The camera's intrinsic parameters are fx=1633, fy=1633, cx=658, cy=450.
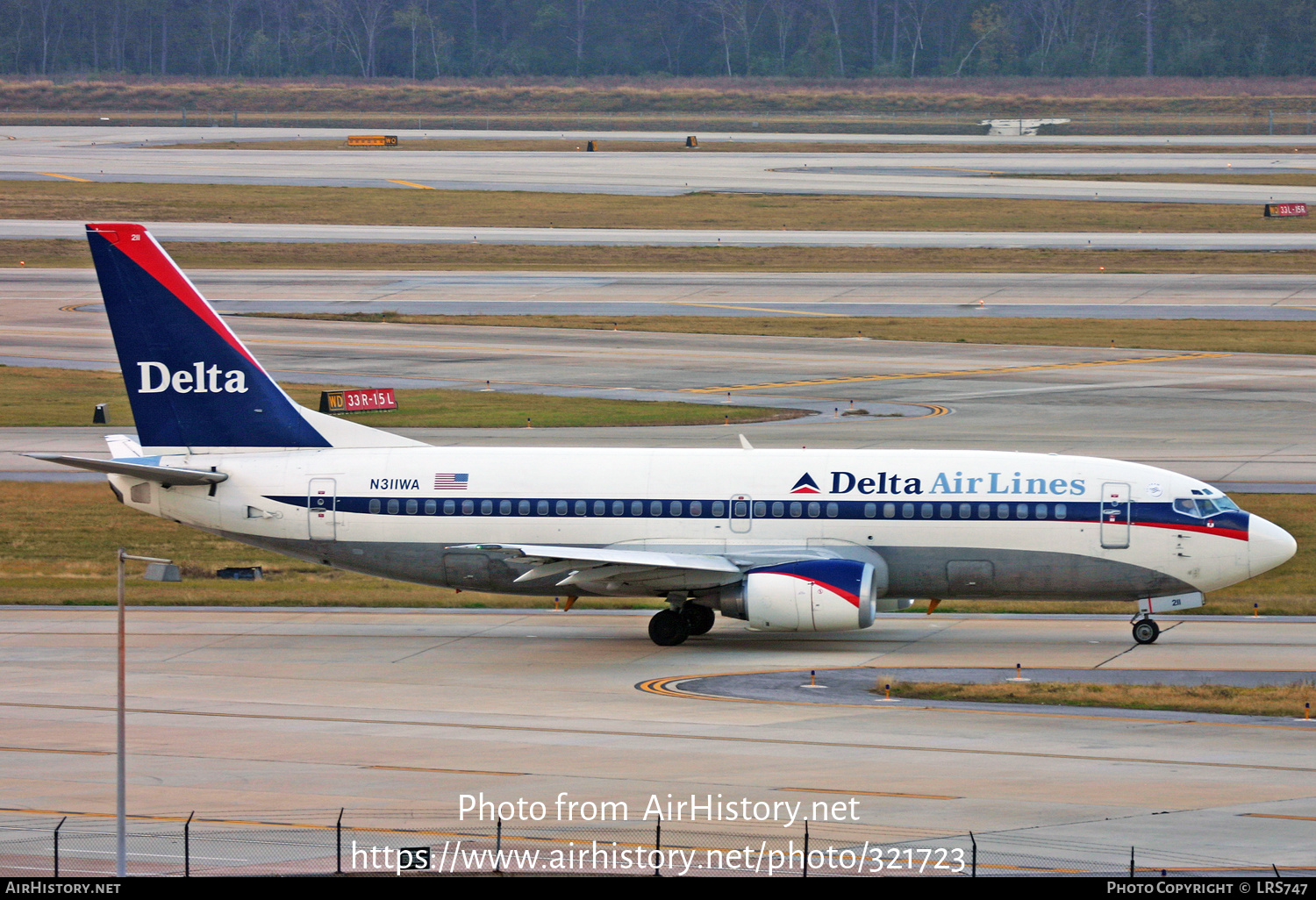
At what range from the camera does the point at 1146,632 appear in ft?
123

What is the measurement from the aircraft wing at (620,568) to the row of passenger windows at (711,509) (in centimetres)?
107

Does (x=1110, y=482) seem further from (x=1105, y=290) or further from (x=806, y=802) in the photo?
(x=1105, y=290)

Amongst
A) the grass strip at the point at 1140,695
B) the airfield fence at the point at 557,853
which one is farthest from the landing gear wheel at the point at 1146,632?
the airfield fence at the point at 557,853

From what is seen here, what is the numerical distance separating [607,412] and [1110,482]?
109 feet

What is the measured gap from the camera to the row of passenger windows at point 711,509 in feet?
122

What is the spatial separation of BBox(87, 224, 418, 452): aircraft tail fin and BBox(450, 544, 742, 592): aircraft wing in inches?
216

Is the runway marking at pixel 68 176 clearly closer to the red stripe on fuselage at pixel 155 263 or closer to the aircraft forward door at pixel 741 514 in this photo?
the red stripe on fuselage at pixel 155 263

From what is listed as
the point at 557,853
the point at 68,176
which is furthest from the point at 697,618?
the point at 68,176

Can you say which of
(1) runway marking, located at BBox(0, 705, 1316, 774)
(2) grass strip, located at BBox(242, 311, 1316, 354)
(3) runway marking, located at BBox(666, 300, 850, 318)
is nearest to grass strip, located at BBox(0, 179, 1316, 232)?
(3) runway marking, located at BBox(666, 300, 850, 318)

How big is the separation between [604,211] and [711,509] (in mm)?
97727

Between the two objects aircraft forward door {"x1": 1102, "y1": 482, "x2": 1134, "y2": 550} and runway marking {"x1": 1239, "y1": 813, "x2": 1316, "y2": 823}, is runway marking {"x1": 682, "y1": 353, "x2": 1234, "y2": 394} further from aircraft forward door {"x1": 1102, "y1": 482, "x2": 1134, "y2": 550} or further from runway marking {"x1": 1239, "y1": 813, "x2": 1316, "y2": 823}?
runway marking {"x1": 1239, "y1": 813, "x2": 1316, "y2": 823}

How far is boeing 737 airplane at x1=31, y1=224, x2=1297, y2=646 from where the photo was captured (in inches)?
1449

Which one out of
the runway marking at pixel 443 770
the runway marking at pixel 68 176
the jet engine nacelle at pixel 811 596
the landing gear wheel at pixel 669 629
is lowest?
the runway marking at pixel 443 770
